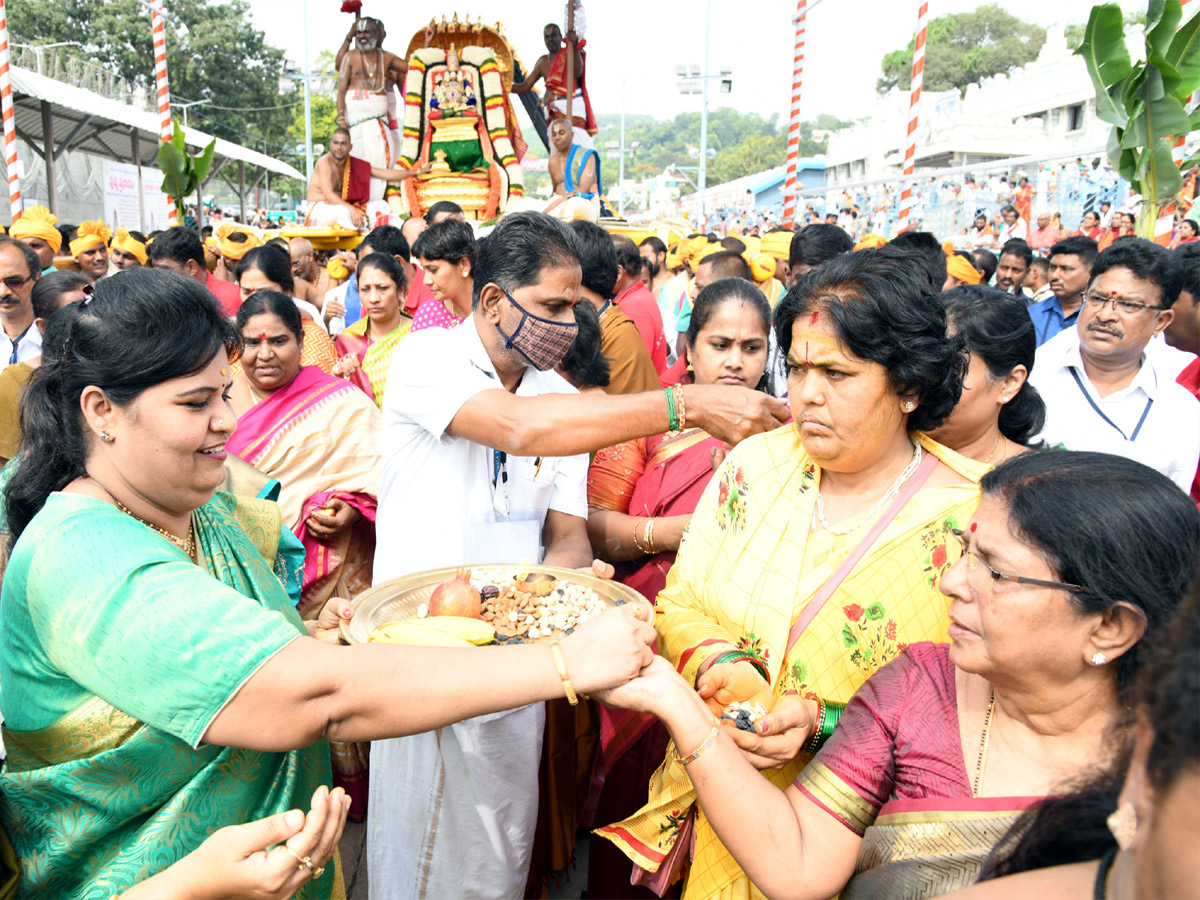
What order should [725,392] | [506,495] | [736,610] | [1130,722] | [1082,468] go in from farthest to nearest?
[506,495] < [725,392] < [736,610] < [1082,468] < [1130,722]

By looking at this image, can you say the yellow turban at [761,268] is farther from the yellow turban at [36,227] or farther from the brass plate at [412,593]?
the yellow turban at [36,227]

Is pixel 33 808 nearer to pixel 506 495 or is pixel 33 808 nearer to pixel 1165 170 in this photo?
pixel 506 495

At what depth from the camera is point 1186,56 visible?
5.70 metres

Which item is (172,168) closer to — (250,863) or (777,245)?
(777,245)

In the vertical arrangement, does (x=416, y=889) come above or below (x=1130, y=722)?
below

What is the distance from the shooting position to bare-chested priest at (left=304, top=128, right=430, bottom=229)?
10922mm

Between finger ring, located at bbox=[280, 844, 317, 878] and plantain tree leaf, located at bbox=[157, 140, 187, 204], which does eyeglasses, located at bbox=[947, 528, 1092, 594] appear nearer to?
finger ring, located at bbox=[280, 844, 317, 878]

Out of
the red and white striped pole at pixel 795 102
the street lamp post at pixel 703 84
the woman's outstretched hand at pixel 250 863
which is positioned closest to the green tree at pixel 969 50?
the street lamp post at pixel 703 84

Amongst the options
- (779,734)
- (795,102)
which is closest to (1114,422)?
(779,734)

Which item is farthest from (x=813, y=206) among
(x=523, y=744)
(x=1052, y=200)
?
(x=523, y=744)

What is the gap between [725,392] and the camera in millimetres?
2578

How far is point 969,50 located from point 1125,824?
81267 mm

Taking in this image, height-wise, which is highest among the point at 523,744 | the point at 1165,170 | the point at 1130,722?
the point at 1165,170

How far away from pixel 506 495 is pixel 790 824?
59.4 inches
